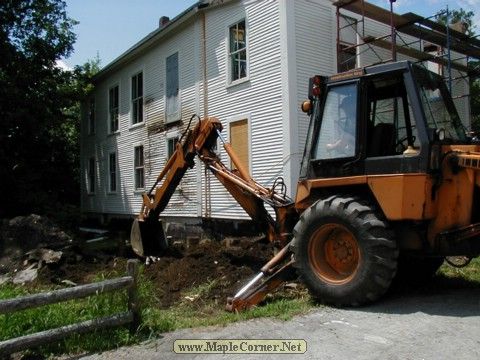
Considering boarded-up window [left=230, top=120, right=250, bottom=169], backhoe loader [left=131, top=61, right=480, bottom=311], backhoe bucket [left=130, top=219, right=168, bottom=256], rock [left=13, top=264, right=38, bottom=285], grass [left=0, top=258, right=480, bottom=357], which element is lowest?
rock [left=13, top=264, right=38, bottom=285]

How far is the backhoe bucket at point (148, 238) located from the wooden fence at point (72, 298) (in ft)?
16.6

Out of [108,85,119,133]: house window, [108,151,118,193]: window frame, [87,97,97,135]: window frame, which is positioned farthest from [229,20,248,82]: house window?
[87,97,97,135]: window frame

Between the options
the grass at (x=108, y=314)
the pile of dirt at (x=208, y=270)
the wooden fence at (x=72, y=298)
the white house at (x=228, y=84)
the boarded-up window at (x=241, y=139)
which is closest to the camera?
the wooden fence at (x=72, y=298)

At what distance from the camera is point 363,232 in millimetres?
5457

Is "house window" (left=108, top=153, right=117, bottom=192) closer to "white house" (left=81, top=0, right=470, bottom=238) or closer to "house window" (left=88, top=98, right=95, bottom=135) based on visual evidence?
"white house" (left=81, top=0, right=470, bottom=238)

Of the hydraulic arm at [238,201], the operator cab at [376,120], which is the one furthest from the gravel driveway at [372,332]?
the operator cab at [376,120]

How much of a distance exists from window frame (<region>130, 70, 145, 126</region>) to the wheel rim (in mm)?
14120

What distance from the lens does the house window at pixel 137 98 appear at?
19.1m

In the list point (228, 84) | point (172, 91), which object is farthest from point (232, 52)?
point (172, 91)

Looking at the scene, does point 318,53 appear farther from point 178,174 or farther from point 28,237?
point 28,237

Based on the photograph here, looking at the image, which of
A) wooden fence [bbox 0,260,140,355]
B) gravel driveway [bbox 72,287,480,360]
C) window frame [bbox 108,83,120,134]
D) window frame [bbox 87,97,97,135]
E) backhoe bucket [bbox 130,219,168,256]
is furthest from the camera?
window frame [bbox 87,97,97,135]

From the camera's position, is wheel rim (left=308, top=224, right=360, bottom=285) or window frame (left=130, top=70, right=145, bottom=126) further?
window frame (left=130, top=70, right=145, bottom=126)

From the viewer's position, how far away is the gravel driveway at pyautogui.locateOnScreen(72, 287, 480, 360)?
4.32 meters

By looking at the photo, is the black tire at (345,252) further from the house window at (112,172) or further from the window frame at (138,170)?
the house window at (112,172)
